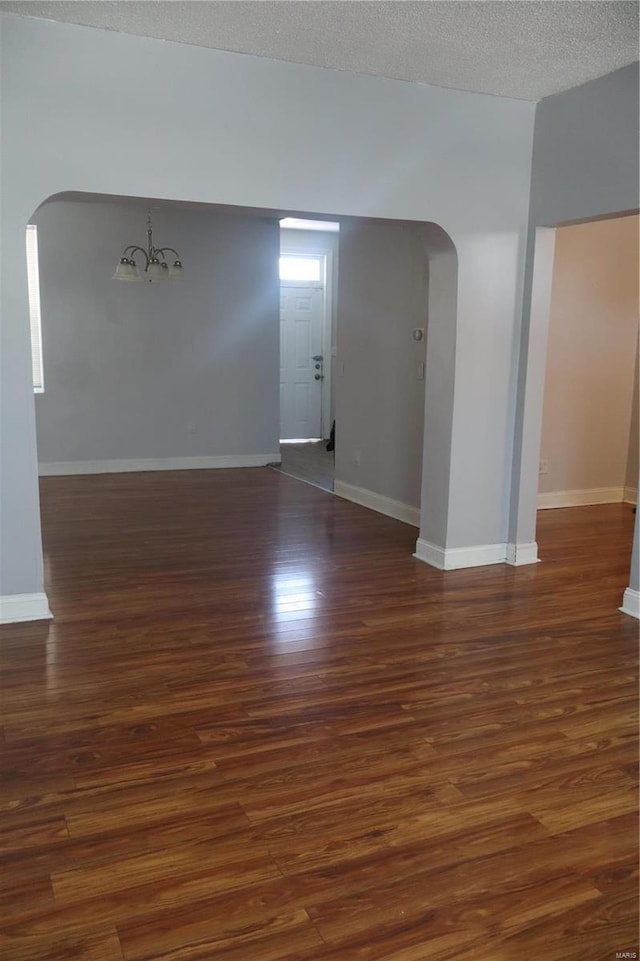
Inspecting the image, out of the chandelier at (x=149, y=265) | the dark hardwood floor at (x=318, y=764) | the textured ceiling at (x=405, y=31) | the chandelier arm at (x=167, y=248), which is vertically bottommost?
the dark hardwood floor at (x=318, y=764)

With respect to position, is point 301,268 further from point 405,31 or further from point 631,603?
point 631,603

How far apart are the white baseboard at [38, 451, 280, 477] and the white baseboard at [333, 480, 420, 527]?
1.58m

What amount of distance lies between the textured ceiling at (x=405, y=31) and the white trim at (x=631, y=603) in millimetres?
2522

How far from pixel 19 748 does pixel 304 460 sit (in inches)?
237

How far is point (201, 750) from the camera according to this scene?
2527mm

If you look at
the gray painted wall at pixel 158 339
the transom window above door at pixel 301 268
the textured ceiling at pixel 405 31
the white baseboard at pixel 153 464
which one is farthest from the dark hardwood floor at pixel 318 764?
the transom window above door at pixel 301 268

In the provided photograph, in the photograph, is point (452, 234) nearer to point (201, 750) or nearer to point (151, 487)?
point (201, 750)

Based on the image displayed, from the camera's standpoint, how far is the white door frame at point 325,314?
31.5 ft

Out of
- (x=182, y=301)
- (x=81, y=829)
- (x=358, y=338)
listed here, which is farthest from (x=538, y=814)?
(x=182, y=301)

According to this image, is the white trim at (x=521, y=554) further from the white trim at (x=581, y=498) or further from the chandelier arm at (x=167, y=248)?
the chandelier arm at (x=167, y=248)

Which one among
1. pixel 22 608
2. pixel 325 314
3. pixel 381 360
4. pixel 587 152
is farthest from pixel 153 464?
pixel 587 152

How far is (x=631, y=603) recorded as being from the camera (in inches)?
150

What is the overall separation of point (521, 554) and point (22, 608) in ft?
9.29

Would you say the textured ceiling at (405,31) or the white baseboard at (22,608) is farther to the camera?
the white baseboard at (22,608)
